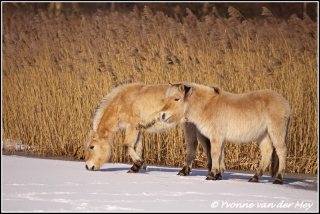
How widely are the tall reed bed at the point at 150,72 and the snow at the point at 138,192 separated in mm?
1482

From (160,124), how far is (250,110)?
4.25 ft

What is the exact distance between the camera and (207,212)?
229 inches

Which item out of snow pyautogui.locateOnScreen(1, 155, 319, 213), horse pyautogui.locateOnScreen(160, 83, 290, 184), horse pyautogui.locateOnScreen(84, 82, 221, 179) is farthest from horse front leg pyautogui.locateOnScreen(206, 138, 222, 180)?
horse pyautogui.locateOnScreen(84, 82, 221, 179)

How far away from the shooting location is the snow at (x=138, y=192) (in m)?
6.01

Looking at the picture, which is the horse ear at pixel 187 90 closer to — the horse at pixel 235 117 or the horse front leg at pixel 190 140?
the horse at pixel 235 117

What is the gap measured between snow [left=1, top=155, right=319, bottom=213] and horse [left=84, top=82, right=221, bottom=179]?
30 cm

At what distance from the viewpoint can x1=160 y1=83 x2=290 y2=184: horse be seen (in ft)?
26.0

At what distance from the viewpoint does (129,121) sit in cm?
876

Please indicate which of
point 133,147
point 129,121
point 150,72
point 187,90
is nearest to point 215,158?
point 187,90

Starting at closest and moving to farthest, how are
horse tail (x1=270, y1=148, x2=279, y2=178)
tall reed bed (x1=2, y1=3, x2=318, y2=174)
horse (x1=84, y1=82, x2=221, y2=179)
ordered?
horse tail (x1=270, y1=148, x2=279, y2=178), horse (x1=84, y1=82, x2=221, y2=179), tall reed bed (x1=2, y1=3, x2=318, y2=174)

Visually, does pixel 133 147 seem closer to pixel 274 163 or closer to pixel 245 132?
pixel 245 132

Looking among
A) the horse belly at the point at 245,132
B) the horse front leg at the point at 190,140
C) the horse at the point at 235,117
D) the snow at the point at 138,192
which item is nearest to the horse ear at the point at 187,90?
the horse at the point at 235,117

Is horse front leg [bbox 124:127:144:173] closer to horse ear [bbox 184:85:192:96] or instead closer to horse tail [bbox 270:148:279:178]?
horse ear [bbox 184:85:192:96]

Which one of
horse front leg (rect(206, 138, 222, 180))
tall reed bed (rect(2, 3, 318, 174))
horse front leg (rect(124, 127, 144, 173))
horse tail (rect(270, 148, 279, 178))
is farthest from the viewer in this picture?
tall reed bed (rect(2, 3, 318, 174))
